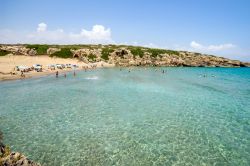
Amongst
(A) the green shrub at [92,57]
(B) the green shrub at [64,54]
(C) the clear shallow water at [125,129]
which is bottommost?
(C) the clear shallow water at [125,129]

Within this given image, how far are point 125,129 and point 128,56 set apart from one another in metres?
120

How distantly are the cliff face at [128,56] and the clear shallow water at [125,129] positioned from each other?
300 ft

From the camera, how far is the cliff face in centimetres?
13462

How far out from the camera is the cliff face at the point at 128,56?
135 meters

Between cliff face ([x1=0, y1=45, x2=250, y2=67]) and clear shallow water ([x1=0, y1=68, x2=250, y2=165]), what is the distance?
91.3m

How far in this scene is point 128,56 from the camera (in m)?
146

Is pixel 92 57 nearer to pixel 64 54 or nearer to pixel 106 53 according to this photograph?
pixel 106 53

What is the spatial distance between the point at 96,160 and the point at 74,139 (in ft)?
17.4

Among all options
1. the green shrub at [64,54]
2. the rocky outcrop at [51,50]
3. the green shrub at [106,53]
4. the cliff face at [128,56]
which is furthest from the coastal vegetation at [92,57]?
the rocky outcrop at [51,50]

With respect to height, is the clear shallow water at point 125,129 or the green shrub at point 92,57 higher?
the green shrub at point 92,57

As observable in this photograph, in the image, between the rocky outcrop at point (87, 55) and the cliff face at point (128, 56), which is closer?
the rocky outcrop at point (87, 55)

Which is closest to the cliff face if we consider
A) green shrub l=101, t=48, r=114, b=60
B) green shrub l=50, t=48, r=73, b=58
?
green shrub l=101, t=48, r=114, b=60

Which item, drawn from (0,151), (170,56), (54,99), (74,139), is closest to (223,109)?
(74,139)

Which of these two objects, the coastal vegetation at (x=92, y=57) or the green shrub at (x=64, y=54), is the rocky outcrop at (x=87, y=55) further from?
the green shrub at (x=64, y=54)
